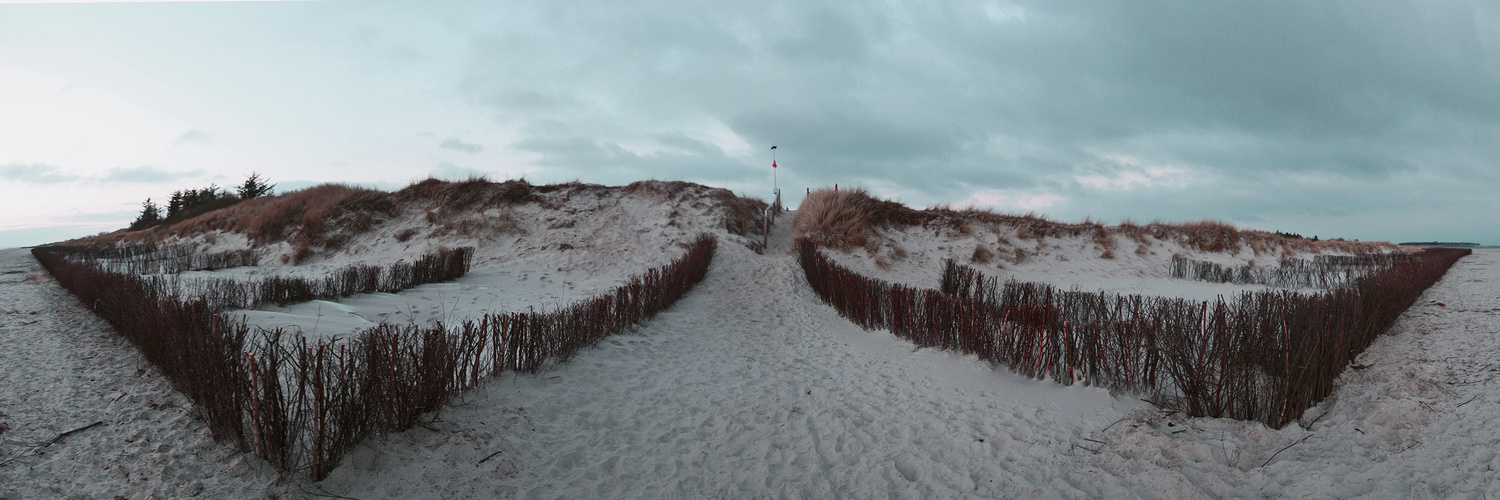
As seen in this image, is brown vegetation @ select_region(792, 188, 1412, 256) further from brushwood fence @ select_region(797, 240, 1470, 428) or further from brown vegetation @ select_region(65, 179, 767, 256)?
brushwood fence @ select_region(797, 240, 1470, 428)

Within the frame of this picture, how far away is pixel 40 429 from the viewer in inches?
128

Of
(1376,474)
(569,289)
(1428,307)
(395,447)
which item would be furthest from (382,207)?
(1428,307)

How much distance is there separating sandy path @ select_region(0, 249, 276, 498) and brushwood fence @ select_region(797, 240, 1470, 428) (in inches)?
211

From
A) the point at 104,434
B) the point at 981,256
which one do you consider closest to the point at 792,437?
the point at 104,434

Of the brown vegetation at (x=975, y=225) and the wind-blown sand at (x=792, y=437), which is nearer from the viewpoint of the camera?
the wind-blown sand at (x=792, y=437)

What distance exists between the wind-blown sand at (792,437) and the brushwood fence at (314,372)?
0.13m

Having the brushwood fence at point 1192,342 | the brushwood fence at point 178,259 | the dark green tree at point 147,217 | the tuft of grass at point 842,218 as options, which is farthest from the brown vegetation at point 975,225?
the dark green tree at point 147,217

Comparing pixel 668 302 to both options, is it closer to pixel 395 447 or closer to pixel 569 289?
pixel 569 289

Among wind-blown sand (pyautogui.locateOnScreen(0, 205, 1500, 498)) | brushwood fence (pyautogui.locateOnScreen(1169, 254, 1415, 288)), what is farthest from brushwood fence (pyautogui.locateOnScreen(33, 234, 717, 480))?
brushwood fence (pyautogui.locateOnScreen(1169, 254, 1415, 288))

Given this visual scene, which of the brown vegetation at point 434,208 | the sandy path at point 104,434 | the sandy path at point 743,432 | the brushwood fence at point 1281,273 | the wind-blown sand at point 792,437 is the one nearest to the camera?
the sandy path at point 104,434

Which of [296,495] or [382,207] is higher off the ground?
[382,207]

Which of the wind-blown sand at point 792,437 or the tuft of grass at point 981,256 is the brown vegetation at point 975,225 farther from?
the wind-blown sand at point 792,437

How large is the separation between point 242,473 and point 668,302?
19.3ft

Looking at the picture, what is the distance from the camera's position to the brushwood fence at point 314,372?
2.71 metres
